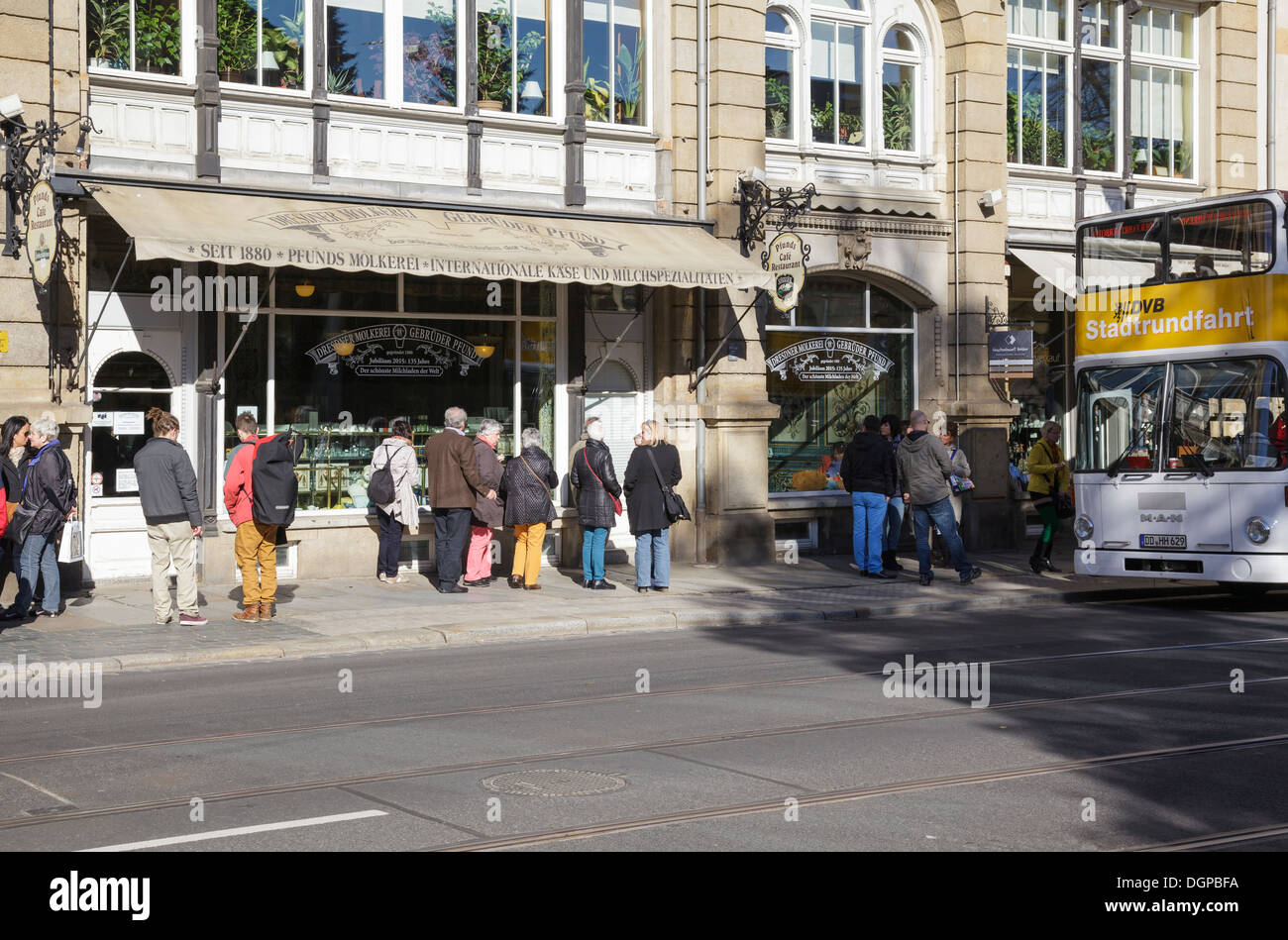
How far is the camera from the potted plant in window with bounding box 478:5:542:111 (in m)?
17.9

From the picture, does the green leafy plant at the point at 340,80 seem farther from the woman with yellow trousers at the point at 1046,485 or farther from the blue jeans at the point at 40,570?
the woman with yellow trousers at the point at 1046,485

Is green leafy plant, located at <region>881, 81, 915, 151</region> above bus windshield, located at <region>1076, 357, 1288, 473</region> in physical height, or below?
above

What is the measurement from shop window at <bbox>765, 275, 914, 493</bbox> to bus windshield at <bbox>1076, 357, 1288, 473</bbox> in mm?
5109

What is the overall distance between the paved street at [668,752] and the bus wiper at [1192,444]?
2.72 meters

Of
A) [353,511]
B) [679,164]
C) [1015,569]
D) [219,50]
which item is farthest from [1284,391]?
[219,50]

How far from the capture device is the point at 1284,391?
1404 cm

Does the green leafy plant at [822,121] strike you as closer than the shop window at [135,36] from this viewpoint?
No

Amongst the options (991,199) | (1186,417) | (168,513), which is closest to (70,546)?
(168,513)

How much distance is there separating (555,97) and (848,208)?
4.48 m

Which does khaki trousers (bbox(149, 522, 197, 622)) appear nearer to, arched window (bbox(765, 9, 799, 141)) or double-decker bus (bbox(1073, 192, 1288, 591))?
double-decker bus (bbox(1073, 192, 1288, 591))

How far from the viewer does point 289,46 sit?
16.6 m

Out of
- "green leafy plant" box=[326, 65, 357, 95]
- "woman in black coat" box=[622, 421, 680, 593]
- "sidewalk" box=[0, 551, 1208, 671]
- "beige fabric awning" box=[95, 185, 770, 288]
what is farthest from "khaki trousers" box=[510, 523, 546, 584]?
"green leafy plant" box=[326, 65, 357, 95]

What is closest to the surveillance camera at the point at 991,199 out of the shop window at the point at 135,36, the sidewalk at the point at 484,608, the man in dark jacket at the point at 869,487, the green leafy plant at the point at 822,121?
the green leafy plant at the point at 822,121

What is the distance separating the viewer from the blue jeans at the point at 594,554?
53.3 feet
